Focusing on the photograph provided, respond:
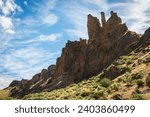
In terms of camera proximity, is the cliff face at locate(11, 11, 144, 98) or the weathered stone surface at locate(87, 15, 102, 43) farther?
the weathered stone surface at locate(87, 15, 102, 43)

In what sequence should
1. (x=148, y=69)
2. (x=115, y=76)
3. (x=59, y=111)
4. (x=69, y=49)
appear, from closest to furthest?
1. (x=59, y=111)
2. (x=148, y=69)
3. (x=115, y=76)
4. (x=69, y=49)

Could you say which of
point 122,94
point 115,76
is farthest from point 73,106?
point 115,76

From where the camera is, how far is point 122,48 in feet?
334

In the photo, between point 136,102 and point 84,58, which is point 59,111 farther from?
point 84,58

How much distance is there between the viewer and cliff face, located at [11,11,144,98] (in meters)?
103

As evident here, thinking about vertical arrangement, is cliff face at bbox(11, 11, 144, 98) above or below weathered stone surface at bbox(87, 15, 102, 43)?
below

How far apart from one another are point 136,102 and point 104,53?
85727mm

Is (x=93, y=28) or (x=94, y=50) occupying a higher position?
(x=93, y=28)

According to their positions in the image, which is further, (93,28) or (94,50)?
(93,28)

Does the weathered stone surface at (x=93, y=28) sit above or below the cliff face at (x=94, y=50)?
above

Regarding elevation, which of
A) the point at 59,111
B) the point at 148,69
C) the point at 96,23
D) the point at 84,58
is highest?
the point at 96,23

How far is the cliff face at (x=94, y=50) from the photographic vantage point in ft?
336

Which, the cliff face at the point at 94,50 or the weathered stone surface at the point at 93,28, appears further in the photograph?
the weathered stone surface at the point at 93,28

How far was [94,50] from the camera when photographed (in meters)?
112
